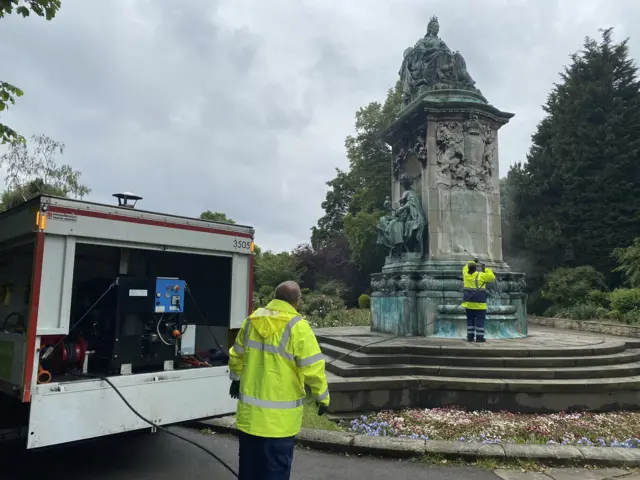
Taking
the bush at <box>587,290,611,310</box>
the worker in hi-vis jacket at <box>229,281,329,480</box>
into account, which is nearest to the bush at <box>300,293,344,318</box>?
the bush at <box>587,290,611,310</box>

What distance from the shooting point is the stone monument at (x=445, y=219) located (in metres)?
10.9

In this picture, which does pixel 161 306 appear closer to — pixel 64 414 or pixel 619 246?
pixel 64 414

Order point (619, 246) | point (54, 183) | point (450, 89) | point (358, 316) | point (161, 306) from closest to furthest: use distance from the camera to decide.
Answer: point (161, 306)
point (450, 89)
point (358, 316)
point (619, 246)
point (54, 183)

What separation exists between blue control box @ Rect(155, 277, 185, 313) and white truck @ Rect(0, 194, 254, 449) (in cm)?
1

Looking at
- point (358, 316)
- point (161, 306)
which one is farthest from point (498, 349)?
point (358, 316)

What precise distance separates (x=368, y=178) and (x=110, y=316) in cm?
3065

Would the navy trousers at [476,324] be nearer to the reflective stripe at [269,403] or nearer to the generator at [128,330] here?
the generator at [128,330]

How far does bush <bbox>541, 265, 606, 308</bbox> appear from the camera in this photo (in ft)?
74.1

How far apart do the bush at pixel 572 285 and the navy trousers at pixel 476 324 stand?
51.0ft

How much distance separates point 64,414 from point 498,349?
21.5ft

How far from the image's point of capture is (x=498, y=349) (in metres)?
8.12

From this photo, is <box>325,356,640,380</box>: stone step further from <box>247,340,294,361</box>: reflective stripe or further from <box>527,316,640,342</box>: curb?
<box>527,316,640,342</box>: curb

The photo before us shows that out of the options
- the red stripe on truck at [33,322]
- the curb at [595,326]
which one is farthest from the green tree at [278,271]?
the red stripe on truck at [33,322]

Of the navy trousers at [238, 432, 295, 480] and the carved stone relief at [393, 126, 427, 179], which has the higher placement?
the carved stone relief at [393, 126, 427, 179]
